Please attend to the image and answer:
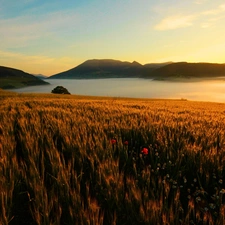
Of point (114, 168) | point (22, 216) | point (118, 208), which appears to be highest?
point (114, 168)

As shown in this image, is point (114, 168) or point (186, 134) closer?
point (114, 168)

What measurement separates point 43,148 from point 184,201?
1.92 meters

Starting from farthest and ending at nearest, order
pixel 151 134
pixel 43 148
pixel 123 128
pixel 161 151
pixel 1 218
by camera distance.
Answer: pixel 123 128, pixel 151 134, pixel 43 148, pixel 161 151, pixel 1 218

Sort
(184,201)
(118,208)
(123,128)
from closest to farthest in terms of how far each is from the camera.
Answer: (118,208), (184,201), (123,128)

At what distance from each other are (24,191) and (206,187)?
5.39 feet

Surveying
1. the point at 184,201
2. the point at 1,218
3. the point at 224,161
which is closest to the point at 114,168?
the point at 184,201

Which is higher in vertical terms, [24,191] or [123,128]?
[123,128]

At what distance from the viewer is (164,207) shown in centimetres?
153

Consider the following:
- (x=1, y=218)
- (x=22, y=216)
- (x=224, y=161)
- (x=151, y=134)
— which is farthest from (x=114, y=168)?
(x=151, y=134)


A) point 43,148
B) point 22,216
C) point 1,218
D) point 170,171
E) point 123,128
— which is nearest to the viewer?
point 1,218

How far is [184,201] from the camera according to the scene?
2.07 meters

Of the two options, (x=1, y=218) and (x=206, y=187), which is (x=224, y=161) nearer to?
(x=206, y=187)

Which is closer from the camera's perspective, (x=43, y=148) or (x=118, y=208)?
(x=118, y=208)

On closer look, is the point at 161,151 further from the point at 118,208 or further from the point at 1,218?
the point at 1,218
